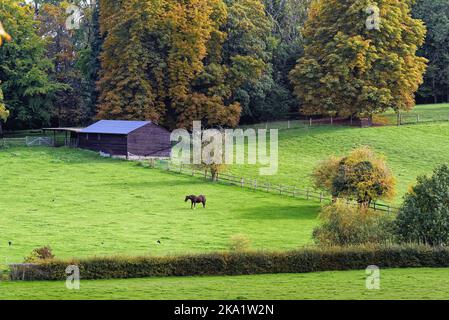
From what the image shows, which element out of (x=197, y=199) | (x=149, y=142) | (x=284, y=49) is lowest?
(x=197, y=199)

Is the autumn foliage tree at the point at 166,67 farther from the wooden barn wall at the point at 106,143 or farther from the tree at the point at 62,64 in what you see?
the tree at the point at 62,64

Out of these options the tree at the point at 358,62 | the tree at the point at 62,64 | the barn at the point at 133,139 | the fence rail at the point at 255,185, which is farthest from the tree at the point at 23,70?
the tree at the point at 358,62

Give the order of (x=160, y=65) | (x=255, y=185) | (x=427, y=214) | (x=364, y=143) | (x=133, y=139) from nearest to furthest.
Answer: (x=427, y=214), (x=255, y=185), (x=133, y=139), (x=364, y=143), (x=160, y=65)

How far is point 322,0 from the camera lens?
85.6m

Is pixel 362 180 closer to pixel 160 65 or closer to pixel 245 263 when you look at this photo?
pixel 245 263

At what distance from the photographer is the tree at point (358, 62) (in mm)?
80000

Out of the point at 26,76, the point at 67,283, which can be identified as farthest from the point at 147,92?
the point at 67,283

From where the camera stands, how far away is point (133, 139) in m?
71.8

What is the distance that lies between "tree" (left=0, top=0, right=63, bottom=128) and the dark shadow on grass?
36770mm

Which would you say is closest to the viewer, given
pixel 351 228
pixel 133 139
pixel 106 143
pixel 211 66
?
pixel 351 228

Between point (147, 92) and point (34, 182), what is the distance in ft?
66.8

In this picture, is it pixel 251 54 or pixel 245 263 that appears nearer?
pixel 245 263

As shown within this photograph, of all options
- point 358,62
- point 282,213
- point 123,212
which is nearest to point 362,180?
Answer: point 282,213

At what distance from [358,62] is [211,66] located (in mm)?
13387
